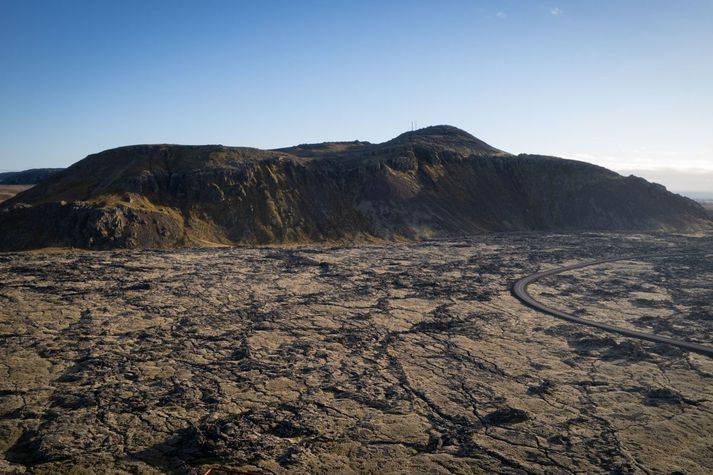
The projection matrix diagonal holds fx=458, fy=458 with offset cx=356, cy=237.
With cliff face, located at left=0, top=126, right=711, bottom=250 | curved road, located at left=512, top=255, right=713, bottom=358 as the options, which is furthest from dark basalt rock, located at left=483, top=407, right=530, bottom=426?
cliff face, located at left=0, top=126, right=711, bottom=250

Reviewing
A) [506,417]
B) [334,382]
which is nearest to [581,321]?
[506,417]

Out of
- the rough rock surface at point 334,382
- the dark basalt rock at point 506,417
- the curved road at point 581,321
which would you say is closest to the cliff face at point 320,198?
the rough rock surface at point 334,382

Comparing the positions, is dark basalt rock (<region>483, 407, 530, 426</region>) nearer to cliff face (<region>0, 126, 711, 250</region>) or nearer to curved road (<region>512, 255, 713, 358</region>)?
curved road (<region>512, 255, 713, 358</region>)

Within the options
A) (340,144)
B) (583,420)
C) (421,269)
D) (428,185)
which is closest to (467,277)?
(421,269)

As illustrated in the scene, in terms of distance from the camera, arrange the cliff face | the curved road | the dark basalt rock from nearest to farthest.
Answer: the dark basalt rock < the curved road < the cliff face

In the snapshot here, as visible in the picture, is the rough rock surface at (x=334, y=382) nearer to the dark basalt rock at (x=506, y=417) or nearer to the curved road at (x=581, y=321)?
the dark basalt rock at (x=506, y=417)

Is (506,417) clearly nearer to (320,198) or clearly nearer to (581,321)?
(581,321)
